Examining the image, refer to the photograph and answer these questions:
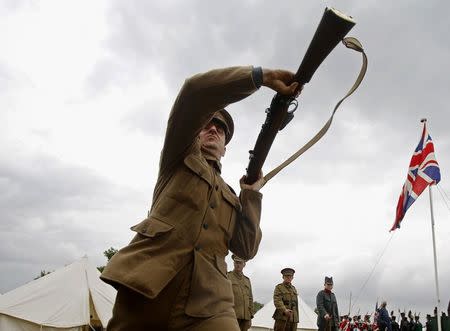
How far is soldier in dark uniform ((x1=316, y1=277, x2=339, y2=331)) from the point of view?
12117 millimetres

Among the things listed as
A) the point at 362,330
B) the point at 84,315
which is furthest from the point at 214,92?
the point at 362,330

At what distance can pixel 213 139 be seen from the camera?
3.22 m

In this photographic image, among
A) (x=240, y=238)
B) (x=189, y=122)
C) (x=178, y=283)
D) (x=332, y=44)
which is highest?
(x=332, y=44)

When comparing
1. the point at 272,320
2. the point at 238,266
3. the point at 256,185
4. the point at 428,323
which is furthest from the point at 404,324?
the point at 256,185

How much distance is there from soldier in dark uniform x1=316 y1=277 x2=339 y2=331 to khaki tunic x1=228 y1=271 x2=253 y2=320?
184cm

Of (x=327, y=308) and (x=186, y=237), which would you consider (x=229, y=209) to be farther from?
(x=327, y=308)

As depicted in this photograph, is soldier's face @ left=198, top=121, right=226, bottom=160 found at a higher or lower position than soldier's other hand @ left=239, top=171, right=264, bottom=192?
higher

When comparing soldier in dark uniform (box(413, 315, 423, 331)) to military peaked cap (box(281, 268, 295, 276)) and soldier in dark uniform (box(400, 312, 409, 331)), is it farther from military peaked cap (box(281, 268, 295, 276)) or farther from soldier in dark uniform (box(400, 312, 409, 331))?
military peaked cap (box(281, 268, 295, 276))

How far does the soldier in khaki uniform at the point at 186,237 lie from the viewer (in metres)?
2.40

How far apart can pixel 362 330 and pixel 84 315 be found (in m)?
14.5

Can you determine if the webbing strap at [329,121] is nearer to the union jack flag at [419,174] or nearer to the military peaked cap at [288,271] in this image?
the military peaked cap at [288,271]

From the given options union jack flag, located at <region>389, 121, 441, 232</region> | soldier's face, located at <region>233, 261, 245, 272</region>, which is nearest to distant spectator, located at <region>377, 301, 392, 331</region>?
union jack flag, located at <region>389, 121, 441, 232</region>

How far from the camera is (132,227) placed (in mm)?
2705

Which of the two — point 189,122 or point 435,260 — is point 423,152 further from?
point 189,122
